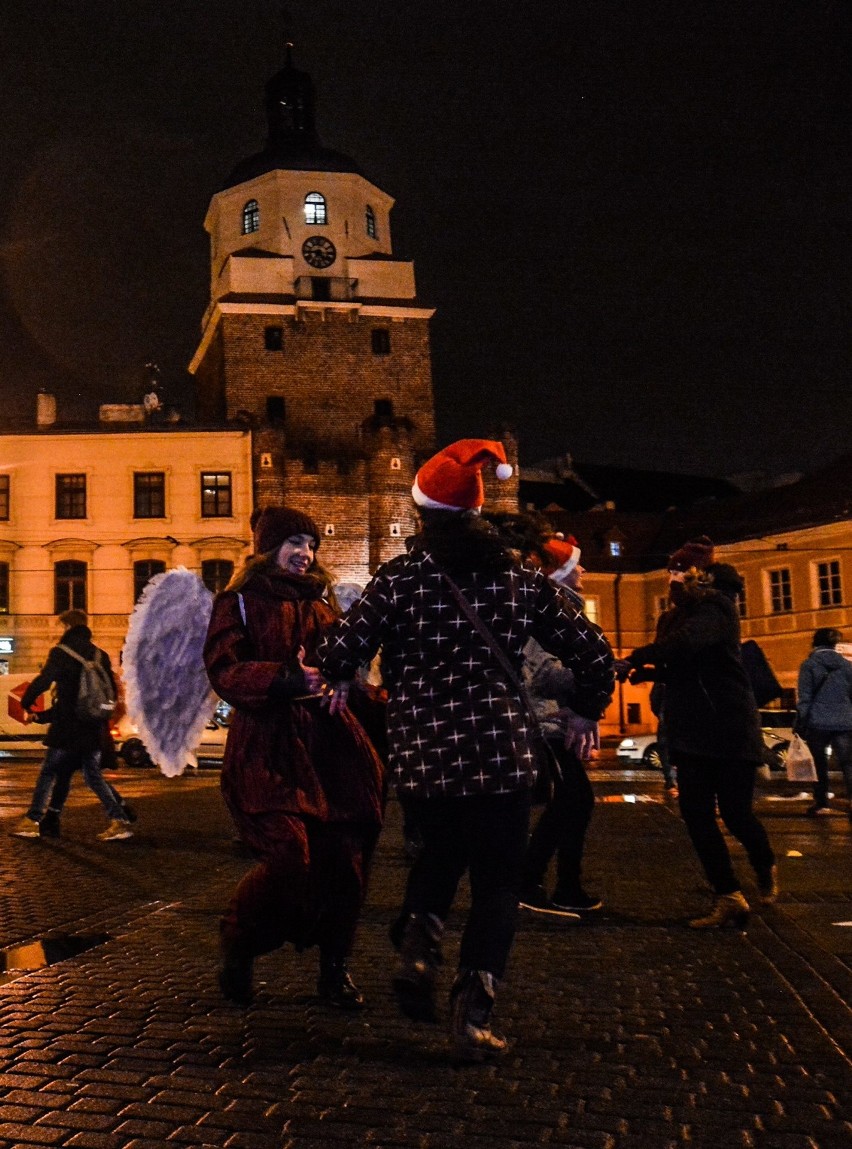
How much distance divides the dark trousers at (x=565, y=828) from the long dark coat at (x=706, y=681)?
21.6 inches

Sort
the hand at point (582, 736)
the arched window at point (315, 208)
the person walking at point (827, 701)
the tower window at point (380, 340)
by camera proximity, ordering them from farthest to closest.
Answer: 1. the arched window at point (315, 208)
2. the tower window at point (380, 340)
3. the person walking at point (827, 701)
4. the hand at point (582, 736)

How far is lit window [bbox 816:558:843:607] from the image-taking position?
43.1m

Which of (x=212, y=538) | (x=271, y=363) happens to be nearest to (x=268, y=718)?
(x=212, y=538)

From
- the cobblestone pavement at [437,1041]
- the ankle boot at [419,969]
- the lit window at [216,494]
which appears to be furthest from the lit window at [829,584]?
the ankle boot at [419,969]

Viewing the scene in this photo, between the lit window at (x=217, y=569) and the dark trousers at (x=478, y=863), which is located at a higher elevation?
the lit window at (x=217, y=569)

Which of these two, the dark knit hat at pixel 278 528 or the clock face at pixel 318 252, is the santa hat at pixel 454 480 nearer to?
the dark knit hat at pixel 278 528

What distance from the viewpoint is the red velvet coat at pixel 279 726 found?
462 cm

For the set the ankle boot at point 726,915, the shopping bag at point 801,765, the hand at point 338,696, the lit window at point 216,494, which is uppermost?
the lit window at point 216,494

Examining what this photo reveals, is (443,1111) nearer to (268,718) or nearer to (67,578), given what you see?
(268,718)

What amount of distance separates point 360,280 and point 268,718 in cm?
5259

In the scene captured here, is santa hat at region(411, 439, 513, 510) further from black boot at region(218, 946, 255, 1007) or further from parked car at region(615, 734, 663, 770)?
parked car at region(615, 734, 663, 770)

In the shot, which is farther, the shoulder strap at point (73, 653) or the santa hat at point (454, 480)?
the shoulder strap at point (73, 653)

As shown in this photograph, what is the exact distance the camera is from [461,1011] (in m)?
3.93

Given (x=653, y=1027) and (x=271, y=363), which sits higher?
(x=271, y=363)
